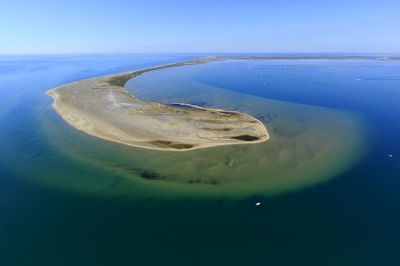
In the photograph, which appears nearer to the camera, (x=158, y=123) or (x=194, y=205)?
(x=194, y=205)

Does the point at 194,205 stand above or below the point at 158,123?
below

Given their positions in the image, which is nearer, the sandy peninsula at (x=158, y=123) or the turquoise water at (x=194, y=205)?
the turquoise water at (x=194, y=205)

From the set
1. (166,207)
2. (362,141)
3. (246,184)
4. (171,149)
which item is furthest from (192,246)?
(362,141)

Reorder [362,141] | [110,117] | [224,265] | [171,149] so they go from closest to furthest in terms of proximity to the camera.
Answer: [224,265] < [171,149] < [362,141] < [110,117]

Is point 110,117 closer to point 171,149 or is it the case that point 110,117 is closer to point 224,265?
point 171,149

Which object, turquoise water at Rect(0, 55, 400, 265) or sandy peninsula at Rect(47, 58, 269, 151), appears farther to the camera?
sandy peninsula at Rect(47, 58, 269, 151)

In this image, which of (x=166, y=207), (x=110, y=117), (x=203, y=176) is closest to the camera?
(x=166, y=207)

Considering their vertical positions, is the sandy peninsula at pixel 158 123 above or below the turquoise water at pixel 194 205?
above

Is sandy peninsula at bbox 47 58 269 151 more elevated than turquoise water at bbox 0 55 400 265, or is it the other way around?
sandy peninsula at bbox 47 58 269 151
